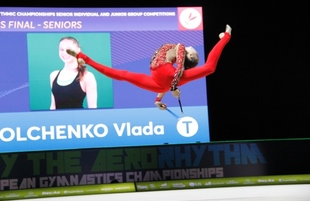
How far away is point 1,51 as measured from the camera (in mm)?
4945

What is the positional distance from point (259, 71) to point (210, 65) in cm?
53

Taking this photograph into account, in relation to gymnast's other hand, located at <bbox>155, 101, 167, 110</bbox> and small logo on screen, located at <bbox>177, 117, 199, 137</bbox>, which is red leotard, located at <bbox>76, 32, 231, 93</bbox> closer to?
gymnast's other hand, located at <bbox>155, 101, 167, 110</bbox>

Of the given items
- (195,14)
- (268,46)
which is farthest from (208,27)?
(268,46)

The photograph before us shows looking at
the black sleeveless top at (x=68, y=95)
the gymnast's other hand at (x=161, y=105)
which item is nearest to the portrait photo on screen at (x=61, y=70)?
the black sleeveless top at (x=68, y=95)

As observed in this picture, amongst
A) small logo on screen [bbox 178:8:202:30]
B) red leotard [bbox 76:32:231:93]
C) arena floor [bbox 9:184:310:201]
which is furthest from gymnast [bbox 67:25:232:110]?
arena floor [bbox 9:184:310:201]

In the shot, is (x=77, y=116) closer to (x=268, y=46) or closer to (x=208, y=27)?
(x=208, y=27)

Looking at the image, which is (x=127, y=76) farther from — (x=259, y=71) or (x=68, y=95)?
(x=259, y=71)

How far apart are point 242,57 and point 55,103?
1.88m

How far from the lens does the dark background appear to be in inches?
212

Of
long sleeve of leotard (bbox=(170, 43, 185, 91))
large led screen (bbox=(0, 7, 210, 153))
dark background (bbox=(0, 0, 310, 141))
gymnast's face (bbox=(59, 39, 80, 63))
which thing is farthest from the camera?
dark background (bbox=(0, 0, 310, 141))

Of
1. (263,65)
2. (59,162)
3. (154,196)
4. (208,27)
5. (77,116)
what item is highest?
(208,27)

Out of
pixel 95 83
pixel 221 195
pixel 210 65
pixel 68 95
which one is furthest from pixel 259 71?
pixel 68 95

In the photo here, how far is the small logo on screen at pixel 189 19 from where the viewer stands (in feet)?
17.2

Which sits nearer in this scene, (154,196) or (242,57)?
(154,196)
